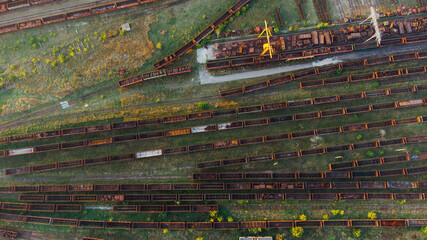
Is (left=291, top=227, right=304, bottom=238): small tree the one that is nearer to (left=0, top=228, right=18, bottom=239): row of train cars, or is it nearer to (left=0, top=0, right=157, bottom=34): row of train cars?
(left=0, top=228, right=18, bottom=239): row of train cars

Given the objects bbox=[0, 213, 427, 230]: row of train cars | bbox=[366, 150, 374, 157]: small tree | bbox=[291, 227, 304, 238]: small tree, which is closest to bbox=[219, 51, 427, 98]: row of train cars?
bbox=[366, 150, 374, 157]: small tree

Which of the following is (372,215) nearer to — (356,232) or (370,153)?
(356,232)

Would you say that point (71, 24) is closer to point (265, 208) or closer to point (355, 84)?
point (265, 208)

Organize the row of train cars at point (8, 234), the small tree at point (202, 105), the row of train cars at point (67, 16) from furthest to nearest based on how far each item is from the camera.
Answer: the row of train cars at point (67, 16) < the small tree at point (202, 105) < the row of train cars at point (8, 234)

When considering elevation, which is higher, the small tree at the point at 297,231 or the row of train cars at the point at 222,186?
the row of train cars at the point at 222,186

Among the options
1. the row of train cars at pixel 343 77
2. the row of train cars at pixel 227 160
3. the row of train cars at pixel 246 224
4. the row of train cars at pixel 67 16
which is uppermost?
the row of train cars at pixel 67 16

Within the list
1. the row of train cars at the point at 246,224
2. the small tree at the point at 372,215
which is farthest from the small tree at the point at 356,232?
the small tree at the point at 372,215

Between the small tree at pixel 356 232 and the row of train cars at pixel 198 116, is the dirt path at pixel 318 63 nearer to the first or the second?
the row of train cars at pixel 198 116

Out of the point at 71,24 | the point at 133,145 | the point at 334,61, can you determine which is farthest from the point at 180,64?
the point at 334,61

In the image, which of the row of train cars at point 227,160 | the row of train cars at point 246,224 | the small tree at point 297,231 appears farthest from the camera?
the row of train cars at point 227,160
